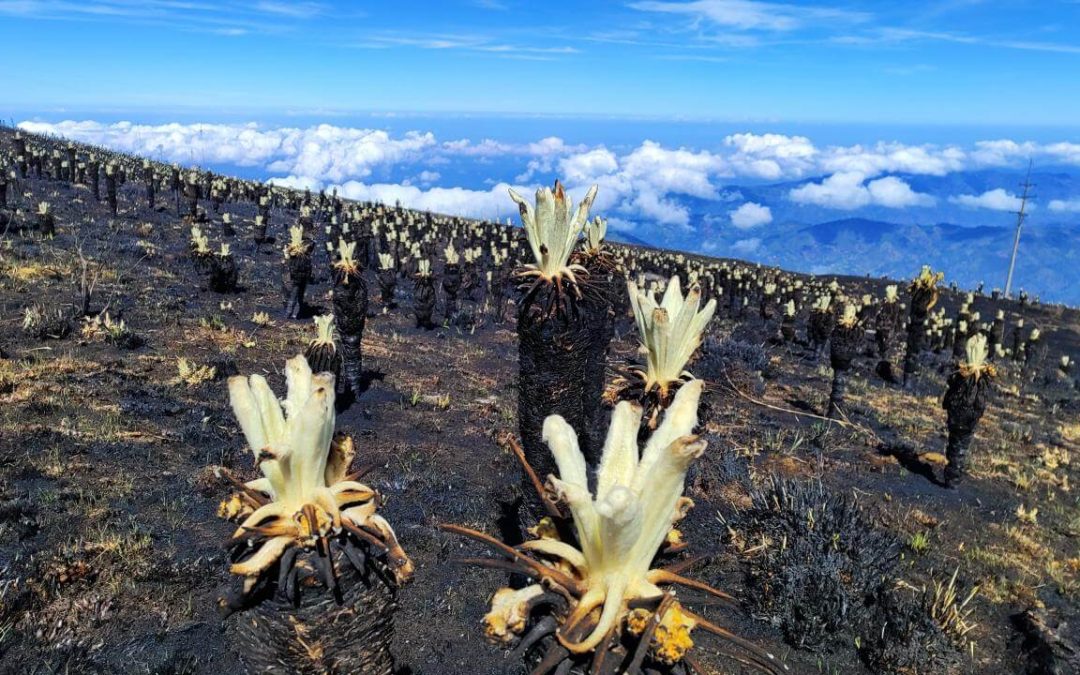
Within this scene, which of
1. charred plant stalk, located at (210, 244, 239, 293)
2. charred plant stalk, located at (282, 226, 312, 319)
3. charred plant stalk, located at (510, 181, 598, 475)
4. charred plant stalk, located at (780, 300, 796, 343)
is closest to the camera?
charred plant stalk, located at (510, 181, 598, 475)

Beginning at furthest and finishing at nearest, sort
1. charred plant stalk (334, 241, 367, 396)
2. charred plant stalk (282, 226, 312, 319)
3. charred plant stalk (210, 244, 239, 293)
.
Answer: charred plant stalk (210, 244, 239, 293) < charred plant stalk (282, 226, 312, 319) < charred plant stalk (334, 241, 367, 396)

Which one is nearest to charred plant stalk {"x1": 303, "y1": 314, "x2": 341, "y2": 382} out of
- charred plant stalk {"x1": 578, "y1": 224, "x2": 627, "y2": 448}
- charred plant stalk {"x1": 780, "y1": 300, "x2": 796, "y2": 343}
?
charred plant stalk {"x1": 578, "y1": 224, "x2": 627, "y2": 448}

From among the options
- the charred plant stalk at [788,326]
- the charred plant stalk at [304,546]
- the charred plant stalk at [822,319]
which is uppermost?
the charred plant stalk at [304,546]

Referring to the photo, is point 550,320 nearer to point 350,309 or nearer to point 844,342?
point 350,309

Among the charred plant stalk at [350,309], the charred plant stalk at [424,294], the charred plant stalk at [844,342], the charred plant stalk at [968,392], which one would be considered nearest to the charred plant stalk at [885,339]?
the charred plant stalk at [844,342]

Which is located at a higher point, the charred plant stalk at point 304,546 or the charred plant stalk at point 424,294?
the charred plant stalk at point 304,546

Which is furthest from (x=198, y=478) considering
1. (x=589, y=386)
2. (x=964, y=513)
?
(x=964, y=513)

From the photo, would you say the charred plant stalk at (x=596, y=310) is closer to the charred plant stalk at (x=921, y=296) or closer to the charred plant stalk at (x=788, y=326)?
the charred plant stalk at (x=921, y=296)

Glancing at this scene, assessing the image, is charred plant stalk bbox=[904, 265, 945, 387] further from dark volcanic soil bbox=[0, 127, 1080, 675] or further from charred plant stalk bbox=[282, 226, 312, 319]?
charred plant stalk bbox=[282, 226, 312, 319]

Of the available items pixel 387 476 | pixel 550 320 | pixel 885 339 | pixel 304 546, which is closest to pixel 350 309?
pixel 387 476
